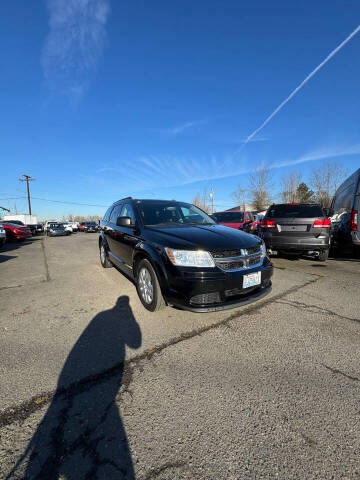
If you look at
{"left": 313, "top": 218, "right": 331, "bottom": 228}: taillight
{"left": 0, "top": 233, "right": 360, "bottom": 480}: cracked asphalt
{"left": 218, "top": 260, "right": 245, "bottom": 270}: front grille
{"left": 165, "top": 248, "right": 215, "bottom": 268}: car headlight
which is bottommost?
{"left": 0, "top": 233, "right": 360, "bottom": 480}: cracked asphalt

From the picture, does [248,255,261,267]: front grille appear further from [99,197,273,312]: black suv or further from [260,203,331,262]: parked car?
[260,203,331,262]: parked car

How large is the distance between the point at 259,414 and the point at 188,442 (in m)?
0.55

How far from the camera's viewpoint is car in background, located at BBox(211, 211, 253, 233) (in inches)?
362

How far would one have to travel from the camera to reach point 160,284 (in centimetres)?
276

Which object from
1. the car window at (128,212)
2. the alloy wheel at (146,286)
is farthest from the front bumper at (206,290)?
the car window at (128,212)

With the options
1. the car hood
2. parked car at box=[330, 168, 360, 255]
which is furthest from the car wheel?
parked car at box=[330, 168, 360, 255]

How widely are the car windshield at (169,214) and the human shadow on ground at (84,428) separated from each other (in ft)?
6.86

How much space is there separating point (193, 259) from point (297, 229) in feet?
14.4

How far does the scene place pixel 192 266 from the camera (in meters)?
2.51

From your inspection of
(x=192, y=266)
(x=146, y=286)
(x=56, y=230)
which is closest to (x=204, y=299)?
(x=192, y=266)

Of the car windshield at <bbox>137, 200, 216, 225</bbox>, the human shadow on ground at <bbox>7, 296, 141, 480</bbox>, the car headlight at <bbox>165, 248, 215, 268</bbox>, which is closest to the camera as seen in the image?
the human shadow on ground at <bbox>7, 296, 141, 480</bbox>

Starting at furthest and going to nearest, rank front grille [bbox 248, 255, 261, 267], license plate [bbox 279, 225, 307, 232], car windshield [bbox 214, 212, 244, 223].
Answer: car windshield [bbox 214, 212, 244, 223] < license plate [bbox 279, 225, 307, 232] < front grille [bbox 248, 255, 261, 267]

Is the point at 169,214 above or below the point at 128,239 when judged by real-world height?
above

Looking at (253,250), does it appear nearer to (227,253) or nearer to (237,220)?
(227,253)
